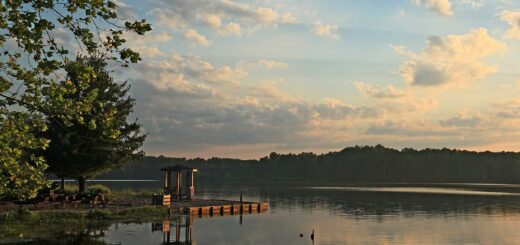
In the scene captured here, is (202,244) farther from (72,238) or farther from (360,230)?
(360,230)

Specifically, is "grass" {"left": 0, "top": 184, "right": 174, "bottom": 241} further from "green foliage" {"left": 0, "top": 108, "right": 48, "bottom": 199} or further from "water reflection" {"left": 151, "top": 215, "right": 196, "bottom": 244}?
"green foliage" {"left": 0, "top": 108, "right": 48, "bottom": 199}

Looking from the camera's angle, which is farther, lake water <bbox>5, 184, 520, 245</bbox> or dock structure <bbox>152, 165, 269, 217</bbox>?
dock structure <bbox>152, 165, 269, 217</bbox>

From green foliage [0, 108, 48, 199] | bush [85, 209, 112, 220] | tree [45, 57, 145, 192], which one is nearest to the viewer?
green foliage [0, 108, 48, 199]

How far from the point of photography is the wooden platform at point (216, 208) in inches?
1932

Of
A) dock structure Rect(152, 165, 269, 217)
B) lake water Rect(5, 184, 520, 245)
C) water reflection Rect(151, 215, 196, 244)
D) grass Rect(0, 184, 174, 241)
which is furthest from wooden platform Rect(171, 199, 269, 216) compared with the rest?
grass Rect(0, 184, 174, 241)

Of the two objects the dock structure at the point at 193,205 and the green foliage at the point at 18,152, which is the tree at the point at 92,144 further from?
the green foliage at the point at 18,152

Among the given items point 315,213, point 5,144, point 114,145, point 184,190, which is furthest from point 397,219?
point 5,144

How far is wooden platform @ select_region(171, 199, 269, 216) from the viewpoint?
4907 cm

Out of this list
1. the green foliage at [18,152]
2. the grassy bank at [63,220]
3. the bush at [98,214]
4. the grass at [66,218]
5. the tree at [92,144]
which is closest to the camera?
the green foliage at [18,152]

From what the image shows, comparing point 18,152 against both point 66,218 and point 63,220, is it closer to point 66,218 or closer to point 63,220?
point 63,220

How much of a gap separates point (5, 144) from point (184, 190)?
5021cm

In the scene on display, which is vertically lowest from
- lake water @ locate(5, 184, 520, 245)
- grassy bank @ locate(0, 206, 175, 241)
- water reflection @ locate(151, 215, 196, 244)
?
lake water @ locate(5, 184, 520, 245)

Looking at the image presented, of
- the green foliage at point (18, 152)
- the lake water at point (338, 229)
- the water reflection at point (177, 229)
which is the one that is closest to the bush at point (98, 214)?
the lake water at point (338, 229)

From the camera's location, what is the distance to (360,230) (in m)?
43.5
